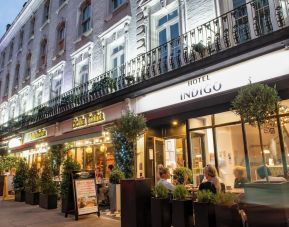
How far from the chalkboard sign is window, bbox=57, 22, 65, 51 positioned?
37.8 feet

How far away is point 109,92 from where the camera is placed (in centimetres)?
1159

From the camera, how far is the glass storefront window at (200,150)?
8.90 metres

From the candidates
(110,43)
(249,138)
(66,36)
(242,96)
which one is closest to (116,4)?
(110,43)

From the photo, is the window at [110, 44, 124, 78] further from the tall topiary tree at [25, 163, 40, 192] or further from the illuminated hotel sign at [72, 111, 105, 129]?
the tall topiary tree at [25, 163, 40, 192]

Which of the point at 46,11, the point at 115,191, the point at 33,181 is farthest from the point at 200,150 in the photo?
the point at 46,11

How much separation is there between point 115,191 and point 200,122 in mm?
3620

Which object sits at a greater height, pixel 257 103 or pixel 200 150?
pixel 257 103

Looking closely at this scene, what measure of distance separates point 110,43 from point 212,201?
10202 millimetres

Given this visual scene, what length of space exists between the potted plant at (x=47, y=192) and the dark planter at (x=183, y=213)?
6.43m

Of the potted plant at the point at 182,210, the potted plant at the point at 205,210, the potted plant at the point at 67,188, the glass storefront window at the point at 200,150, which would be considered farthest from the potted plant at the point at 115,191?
the potted plant at the point at 205,210

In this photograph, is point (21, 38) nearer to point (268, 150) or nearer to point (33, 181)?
point (33, 181)

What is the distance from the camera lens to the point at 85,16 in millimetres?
16047

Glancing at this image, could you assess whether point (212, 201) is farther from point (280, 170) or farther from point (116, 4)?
point (116, 4)

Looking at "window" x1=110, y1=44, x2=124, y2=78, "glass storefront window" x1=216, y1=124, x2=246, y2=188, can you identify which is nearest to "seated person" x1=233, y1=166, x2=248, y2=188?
"glass storefront window" x1=216, y1=124, x2=246, y2=188
